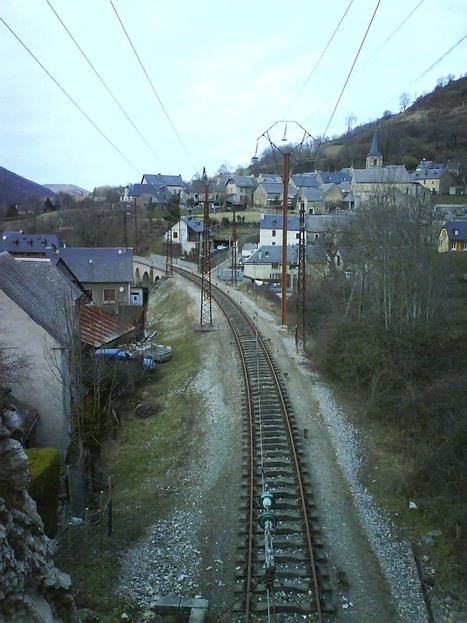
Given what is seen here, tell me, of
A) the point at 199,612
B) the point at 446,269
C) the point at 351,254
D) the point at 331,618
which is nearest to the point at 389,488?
the point at 331,618

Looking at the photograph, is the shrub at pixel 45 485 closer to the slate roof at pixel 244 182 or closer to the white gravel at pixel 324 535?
the white gravel at pixel 324 535

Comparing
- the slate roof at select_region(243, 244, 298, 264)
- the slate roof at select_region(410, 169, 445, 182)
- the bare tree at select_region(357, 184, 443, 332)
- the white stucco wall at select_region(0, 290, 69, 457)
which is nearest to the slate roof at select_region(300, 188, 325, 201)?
the slate roof at select_region(410, 169, 445, 182)

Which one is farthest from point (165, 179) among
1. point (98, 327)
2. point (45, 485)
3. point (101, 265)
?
point (45, 485)

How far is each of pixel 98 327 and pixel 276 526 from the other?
12.6m

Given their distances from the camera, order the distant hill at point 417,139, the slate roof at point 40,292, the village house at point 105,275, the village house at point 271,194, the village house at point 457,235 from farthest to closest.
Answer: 1. the distant hill at point 417,139
2. the village house at point 271,194
3. the village house at point 457,235
4. the village house at point 105,275
5. the slate roof at point 40,292

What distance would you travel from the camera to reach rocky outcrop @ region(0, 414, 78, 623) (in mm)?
5129

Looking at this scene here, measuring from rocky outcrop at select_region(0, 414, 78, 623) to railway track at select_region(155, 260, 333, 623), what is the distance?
255 cm

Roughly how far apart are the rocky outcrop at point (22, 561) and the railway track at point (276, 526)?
255 centimetres

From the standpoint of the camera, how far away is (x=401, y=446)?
1389 cm

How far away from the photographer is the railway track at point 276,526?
26.6 ft

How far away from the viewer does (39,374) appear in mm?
14250

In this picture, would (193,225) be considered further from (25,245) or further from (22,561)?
(22,561)

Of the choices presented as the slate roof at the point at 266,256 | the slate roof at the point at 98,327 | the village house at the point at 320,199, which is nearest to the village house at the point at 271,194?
the village house at the point at 320,199

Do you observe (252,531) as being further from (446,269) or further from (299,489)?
(446,269)
